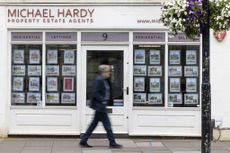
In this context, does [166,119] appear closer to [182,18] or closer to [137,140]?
[137,140]

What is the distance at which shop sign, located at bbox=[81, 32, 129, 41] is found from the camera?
43.7ft

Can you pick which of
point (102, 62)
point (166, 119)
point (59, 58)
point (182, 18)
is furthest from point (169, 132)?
point (182, 18)

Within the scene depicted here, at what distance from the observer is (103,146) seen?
12164 millimetres

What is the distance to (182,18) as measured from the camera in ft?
29.6

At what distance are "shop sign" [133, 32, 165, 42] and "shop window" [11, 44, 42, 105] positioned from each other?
2.49 m

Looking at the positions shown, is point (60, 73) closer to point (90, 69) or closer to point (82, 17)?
→ point (90, 69)

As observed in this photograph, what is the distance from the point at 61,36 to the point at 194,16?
529 cm

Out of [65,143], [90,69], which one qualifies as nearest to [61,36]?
[90,69]

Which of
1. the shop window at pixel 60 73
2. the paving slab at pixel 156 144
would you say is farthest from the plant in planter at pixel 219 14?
the shop window at pixel 60 73

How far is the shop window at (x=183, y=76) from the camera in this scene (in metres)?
13.5

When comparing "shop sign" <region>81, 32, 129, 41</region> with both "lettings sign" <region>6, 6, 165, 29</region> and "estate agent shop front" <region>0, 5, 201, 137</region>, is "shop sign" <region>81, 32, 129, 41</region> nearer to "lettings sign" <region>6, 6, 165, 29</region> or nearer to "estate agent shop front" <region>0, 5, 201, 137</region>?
"estate agent shop front" <region>0, 5, 201, 137</region>

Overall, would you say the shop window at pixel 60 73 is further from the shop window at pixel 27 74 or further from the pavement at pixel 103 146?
the pavement at pixel 103 146

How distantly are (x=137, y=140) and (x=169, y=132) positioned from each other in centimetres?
87

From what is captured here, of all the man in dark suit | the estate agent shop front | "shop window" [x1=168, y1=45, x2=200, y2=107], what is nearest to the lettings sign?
the estate agent shop front
